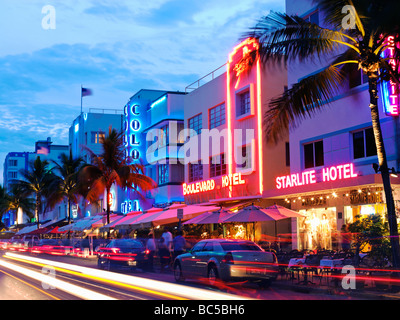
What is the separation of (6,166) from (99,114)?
7020 centimetres

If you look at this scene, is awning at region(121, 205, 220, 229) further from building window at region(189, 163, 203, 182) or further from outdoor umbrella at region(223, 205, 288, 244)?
building window at region(189, 163, 203, 182)

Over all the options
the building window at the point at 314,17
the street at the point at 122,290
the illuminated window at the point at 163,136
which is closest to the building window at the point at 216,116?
the illuminated window at the point at 163,136

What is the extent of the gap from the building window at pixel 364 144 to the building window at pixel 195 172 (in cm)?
1531

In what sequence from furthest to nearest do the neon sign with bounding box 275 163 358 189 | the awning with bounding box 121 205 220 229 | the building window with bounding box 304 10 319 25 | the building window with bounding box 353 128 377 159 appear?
the awning with bounding box 121 205 220 229 < the building window with bounding box 304 10 319 25 < the building window with bounding box 353 128 377 159 < the neon sign with bounding box 275 163 358 189

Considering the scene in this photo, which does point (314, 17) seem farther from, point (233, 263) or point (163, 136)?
point (163, 136)

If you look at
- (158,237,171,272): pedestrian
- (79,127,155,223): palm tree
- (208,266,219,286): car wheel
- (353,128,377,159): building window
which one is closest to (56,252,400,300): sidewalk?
(208,266,219,286): car wheel

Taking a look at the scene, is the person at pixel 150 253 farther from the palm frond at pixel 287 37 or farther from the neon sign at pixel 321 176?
the palm frond at pixel 287 37

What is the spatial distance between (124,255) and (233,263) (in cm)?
932

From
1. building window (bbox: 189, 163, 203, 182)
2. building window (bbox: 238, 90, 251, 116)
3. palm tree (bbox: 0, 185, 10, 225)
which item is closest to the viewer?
building window (bbox: 238, 90, 251, 116)

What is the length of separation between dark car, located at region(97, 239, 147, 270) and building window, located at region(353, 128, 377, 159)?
10.7 metres

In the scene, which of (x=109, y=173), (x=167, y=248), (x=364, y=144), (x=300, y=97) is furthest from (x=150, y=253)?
(x=109, y=173)

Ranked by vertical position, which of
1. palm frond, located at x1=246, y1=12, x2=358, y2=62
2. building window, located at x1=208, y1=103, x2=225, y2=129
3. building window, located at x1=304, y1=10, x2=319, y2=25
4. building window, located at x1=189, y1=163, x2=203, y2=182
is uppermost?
building window, located at x1=304, y1=10, x2=319, y2=25

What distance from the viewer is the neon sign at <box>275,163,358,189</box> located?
74.6 ft
